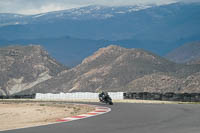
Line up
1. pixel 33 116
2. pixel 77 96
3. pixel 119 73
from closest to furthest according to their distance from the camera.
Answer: pixel 33 116
pixel 77 96
pixel 119 73

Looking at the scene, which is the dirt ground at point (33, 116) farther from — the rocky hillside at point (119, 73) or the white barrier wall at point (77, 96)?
the rocky hillside at point (119, 73)

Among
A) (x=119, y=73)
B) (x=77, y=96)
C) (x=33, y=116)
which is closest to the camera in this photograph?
(x=33, y=116)

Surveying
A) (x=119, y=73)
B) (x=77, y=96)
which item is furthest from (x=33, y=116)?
(x=119, y=73)

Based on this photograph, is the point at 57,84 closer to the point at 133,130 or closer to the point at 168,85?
the point at 168,85

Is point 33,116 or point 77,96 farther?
point 77,96

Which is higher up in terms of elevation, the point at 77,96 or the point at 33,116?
the point at 77,96

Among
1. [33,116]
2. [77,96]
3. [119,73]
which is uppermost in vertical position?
[119,73]

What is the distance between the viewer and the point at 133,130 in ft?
56.9

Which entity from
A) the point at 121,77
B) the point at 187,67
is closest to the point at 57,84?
the point at 121,77

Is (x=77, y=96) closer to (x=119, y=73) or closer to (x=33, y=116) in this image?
(x=33, y=116)

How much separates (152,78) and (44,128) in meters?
128

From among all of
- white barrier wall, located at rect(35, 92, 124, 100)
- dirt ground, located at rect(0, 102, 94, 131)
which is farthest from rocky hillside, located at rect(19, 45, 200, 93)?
dirt ground, located at rect(0, 102, 94, 131)

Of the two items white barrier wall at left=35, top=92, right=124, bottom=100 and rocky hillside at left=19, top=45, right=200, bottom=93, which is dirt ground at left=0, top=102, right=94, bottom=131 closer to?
white barrier wall at left=35, top=92, right=124, bottom=100

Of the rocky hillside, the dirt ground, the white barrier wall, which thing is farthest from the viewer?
the rocky hillside
